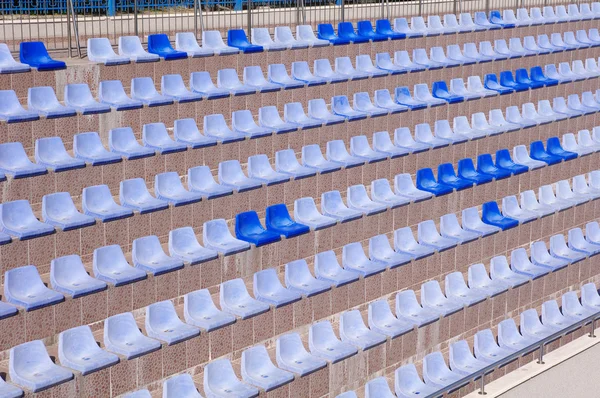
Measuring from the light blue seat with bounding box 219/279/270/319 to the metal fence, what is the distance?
3.08 metres

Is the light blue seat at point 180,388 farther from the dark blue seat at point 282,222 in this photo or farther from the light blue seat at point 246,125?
the light blue seat at point 246,125

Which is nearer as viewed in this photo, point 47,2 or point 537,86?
point 47,2

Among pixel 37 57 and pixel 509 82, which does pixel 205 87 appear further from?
pixel 509 82

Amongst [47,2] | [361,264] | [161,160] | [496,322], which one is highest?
[47,2]

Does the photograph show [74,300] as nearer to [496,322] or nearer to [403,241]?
[403,241]

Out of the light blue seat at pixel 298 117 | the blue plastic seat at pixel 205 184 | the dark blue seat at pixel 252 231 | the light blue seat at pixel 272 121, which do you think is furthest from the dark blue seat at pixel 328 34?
the dark blue seat at pixel 252 231

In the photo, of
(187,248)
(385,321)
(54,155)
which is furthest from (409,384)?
(54,155)

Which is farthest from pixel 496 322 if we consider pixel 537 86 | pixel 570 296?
pixel 537 86

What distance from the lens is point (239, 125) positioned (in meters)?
8.54

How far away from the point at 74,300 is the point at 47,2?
4088mm

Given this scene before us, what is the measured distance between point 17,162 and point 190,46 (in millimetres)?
2619

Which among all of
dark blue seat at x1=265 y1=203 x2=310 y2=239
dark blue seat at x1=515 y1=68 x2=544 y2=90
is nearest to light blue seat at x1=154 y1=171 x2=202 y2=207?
dark blue seat at x1=265 y1=203 x2=310 y2=239

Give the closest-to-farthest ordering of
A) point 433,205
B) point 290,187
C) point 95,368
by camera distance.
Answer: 1. point 95,368
2. point 290,187
3. point 433,205

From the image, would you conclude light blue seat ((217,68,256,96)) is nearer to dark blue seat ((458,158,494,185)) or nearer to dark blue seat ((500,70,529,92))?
dark blue seat ((458,158,494,185))
